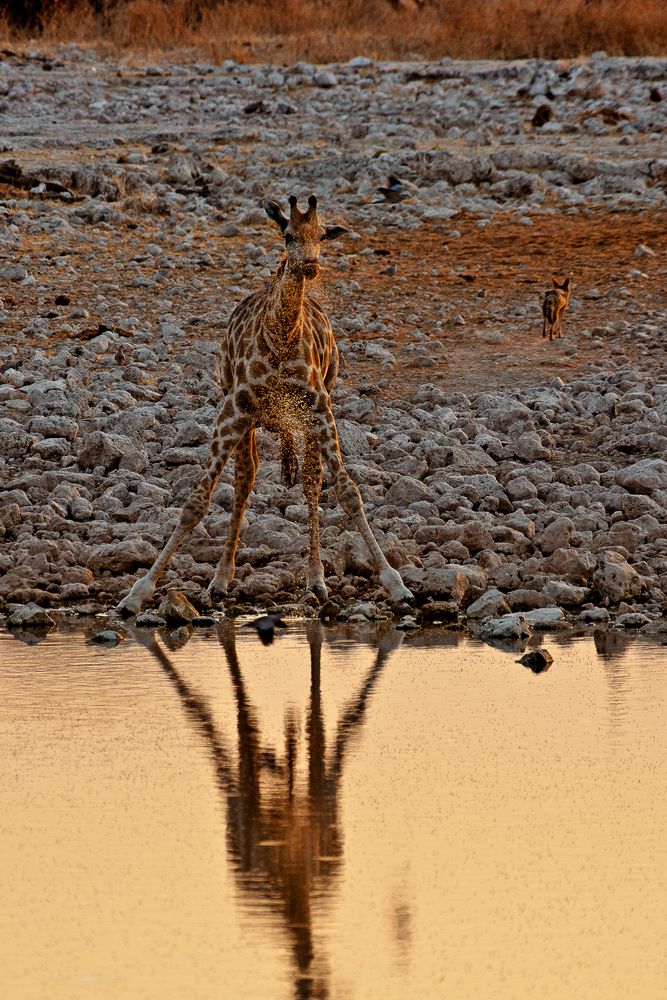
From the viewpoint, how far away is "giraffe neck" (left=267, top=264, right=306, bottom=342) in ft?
32.4

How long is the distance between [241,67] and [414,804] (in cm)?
2402

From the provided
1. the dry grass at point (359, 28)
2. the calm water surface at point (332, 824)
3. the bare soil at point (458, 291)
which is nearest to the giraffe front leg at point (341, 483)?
the calm water surface at point (332, 824)

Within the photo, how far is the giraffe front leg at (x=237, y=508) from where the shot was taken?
1025 centimetres

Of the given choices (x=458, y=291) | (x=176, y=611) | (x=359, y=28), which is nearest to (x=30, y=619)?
(x=176, y=611)

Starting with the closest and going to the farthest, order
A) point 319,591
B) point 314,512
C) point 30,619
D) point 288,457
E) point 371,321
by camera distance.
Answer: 1. point 30,619
2. point 319,591
3. point 314,512
4. point 288,457
5. point 371,321

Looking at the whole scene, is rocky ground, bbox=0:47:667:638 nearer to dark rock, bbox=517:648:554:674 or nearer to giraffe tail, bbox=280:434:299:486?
giraffe tail, bbox=280:434:299:486

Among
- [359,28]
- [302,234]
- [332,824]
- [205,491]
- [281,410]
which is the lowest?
[332,824]

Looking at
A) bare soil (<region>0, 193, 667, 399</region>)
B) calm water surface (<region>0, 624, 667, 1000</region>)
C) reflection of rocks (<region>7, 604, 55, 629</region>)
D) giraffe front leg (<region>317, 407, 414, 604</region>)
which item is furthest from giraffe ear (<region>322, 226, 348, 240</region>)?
bare soil (<region>0, 193, 667, 399</region>)

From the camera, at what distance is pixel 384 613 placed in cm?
984

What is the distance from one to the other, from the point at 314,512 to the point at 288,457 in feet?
1.27

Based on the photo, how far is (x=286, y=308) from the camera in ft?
32.6

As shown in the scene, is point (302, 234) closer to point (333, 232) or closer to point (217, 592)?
point (333, 232)

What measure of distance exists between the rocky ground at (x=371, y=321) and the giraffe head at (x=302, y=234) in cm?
173

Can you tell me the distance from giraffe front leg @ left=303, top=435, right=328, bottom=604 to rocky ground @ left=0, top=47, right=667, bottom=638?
0.10 meters
